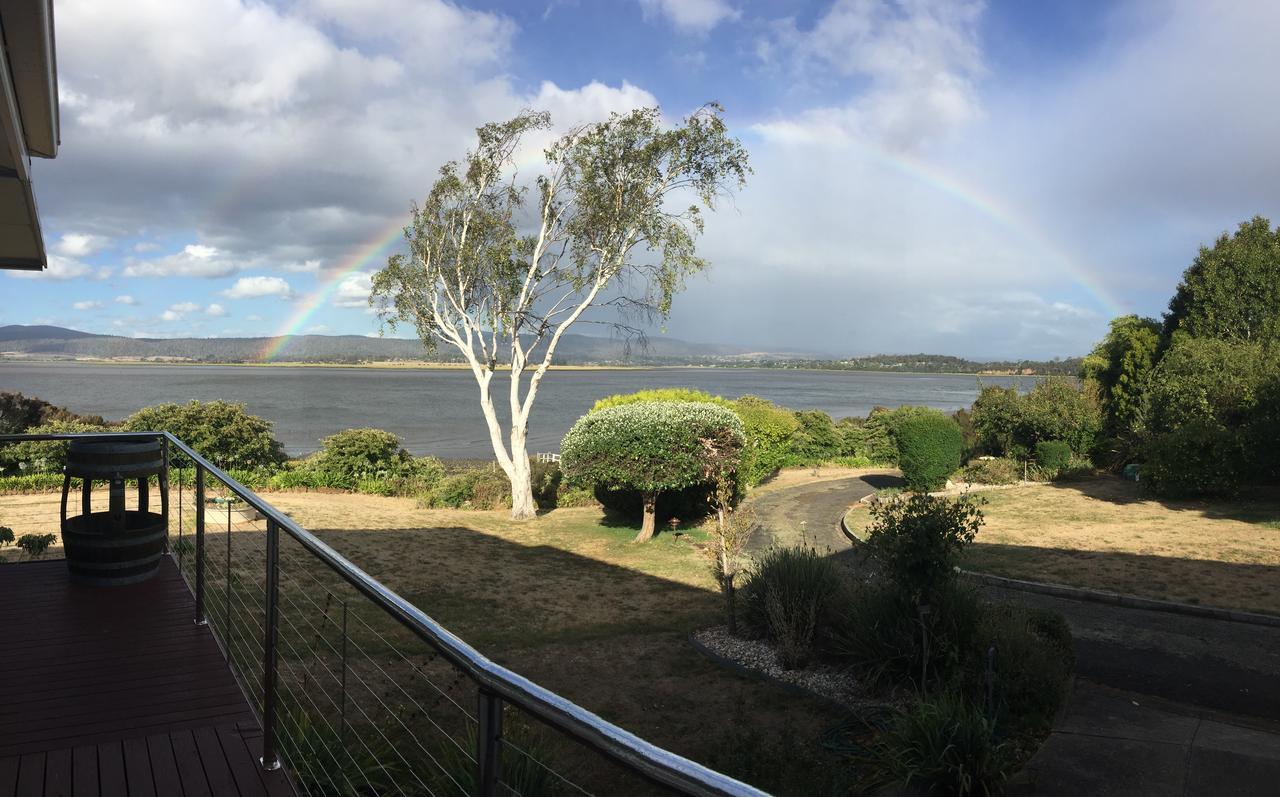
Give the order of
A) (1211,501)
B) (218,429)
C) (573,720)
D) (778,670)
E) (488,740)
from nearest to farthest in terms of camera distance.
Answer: (573,720) → (488,740) → (778,670) → (1211,501) → (218,429)

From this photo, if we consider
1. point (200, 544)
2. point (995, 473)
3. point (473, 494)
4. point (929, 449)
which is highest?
point (200, 544)

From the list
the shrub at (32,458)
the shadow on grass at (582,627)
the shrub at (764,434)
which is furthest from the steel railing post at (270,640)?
the shrub at (32,458)

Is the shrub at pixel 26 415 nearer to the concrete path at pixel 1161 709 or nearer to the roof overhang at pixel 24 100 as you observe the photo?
the roof overhang at pixel 24 100

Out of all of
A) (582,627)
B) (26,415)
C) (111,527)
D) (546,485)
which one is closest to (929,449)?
(546,485)

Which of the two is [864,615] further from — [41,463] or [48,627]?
[41,463]

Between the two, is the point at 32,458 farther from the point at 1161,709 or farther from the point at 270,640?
the point at 1161,709

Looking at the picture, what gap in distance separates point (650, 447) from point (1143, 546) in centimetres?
854

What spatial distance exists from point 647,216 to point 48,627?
1451 centimetres

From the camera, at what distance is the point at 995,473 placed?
22.7 meters

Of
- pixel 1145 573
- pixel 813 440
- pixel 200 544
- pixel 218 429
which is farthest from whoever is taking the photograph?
pixel 813 440

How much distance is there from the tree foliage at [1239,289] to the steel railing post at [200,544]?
1108 inches

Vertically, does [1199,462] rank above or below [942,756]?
above

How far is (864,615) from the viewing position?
7.25 m

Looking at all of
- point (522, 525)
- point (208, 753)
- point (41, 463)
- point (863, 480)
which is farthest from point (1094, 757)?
point (41, 463)
